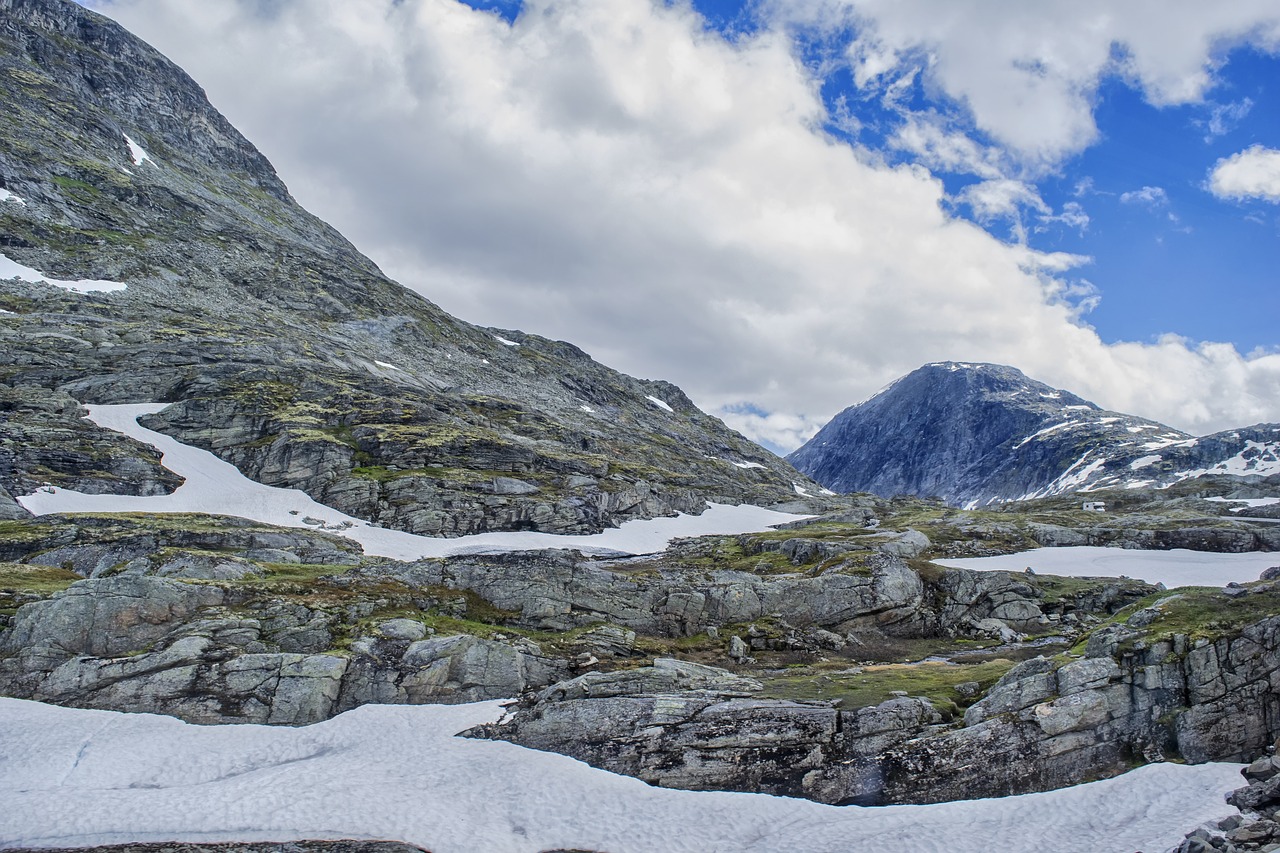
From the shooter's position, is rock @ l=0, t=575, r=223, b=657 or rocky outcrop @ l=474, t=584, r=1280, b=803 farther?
rock @ l=0, t=575, r=223, b=657

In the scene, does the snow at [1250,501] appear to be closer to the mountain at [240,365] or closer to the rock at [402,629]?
the mountain at [240,365]

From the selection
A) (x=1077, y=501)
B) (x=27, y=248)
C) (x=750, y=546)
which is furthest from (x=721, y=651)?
(x=27, y=248)

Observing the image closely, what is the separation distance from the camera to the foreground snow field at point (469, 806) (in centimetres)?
2114

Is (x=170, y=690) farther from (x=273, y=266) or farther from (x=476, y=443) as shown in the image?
(x=273, y=266)

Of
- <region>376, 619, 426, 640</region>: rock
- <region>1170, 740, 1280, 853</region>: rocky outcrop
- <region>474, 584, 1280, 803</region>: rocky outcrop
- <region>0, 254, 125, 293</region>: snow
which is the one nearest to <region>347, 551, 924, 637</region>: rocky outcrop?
<region>376, 619, 426, 640</region>: rock

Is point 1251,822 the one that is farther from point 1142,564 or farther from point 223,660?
point 1142,564

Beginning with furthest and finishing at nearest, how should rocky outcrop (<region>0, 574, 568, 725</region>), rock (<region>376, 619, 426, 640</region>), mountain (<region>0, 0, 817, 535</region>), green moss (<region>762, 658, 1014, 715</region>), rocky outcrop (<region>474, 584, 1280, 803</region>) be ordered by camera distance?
mountain (<region>0, 0, 817, 535</region>), rock (<region>376, 619, 426, 640</region>), rocky outcrop (<region>0, 574, 568, 725</region>), green moss (<region>762, 658, 1014, 715</region>), rocky outcrop (<region>474, 584, 1280, 803</region>)

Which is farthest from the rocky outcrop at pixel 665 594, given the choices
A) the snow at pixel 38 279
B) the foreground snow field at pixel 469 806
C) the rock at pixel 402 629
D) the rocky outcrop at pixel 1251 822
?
the snow at pixel 38 279

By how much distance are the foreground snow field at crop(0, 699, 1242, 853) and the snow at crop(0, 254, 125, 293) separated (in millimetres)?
127870

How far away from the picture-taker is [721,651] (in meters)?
43.2

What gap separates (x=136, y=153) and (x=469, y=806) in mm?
220696

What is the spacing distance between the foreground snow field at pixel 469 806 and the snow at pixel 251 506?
140 ft

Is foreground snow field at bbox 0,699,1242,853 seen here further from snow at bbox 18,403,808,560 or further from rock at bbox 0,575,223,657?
snow at bbox 18,403,808,560

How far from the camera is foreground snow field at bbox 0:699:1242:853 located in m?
21.1
